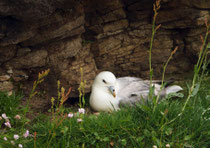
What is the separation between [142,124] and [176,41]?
8.68ft

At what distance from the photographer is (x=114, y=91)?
3.89 meters

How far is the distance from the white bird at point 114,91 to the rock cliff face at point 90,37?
1.68 ft

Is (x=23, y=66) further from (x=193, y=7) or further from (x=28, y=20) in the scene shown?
(x=193, y=7)

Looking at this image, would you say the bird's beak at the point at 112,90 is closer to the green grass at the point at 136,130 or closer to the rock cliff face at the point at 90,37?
the rock cliff face at the point at 90,37

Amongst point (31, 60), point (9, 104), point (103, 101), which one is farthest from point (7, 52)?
point (103, 101)

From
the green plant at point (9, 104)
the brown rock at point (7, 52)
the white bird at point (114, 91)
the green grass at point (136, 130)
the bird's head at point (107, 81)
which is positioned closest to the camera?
the green grass at point (136, 130)

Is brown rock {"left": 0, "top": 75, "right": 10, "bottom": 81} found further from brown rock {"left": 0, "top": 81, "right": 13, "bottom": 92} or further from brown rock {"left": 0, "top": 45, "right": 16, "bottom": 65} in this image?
brown rock {"left": 0, "top": 45, "right": 16, "bottom": 65}

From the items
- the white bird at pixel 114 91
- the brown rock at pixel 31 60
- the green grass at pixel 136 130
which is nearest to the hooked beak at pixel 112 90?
the white bird at pixel 114 91

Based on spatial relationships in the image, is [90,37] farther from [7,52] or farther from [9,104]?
[9,104]

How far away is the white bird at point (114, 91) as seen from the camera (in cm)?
385

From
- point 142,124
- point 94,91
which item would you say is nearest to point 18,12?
point 94,91

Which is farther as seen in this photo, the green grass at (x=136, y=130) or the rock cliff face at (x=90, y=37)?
the rock cliff face at (x=90, y=37)

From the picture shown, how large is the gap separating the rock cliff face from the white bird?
0.51 metres

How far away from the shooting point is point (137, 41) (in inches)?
189
